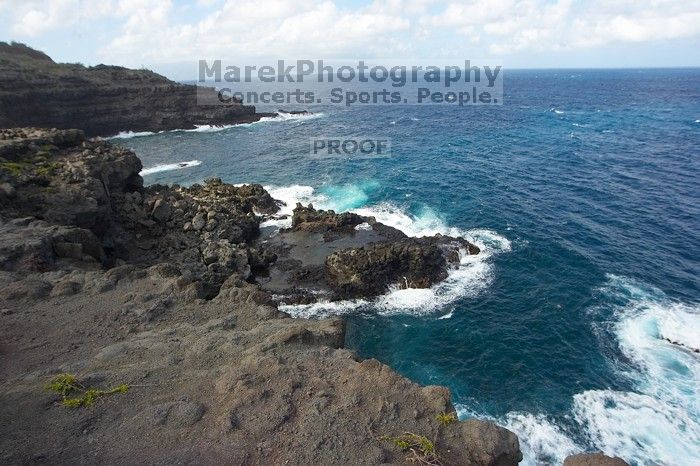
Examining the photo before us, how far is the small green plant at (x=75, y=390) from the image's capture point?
43.7 ft

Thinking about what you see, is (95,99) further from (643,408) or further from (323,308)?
(643,408)

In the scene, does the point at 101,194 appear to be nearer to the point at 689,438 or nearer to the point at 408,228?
the point at 408,228

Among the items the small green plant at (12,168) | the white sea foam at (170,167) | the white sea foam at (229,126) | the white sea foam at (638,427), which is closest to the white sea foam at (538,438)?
the white sea foam at (638,427)

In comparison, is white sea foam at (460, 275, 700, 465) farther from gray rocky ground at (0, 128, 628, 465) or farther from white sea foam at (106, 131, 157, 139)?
white sea foam at (106, 131, 157, 139)

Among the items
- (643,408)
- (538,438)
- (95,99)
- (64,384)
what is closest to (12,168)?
(64,384)

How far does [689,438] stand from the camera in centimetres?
2258

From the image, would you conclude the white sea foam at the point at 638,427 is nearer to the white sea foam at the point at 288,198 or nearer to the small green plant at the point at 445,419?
the small green plant at the point at 445,419

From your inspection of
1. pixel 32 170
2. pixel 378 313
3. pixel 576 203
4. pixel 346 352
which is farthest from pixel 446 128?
pixel 346 352

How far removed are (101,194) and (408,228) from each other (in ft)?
101

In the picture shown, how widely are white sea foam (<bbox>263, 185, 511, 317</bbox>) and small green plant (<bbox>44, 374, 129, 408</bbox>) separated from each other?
66.9 feet

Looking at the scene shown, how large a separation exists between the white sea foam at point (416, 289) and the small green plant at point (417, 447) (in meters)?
21.6

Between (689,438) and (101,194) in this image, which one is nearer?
(689,438)

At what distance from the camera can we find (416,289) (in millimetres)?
36812

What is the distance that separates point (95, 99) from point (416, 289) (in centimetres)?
9934
